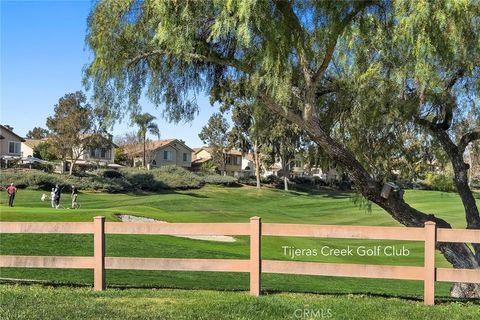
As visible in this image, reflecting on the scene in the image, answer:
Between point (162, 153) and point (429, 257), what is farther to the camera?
point (162, 153)

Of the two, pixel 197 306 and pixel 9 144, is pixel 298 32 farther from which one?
pixel 9 144

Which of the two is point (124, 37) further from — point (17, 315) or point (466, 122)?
point (466, 122)

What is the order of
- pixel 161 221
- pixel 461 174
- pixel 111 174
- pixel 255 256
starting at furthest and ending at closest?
1. pixel 111 174
2. pixel 161 221
3. pixel 461 174
4. pixel 255 256

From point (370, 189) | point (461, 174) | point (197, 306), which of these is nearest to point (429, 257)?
point (370, 189)

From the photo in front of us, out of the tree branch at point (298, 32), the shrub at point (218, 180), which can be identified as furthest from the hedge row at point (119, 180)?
the tree branch at point (298, 32)

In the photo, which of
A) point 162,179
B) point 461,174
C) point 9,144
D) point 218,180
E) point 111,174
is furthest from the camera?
point 9,144

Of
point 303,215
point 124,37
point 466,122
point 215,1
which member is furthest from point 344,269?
point 303,215

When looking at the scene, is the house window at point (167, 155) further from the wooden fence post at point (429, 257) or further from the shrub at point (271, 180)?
the wooden fence post at point (429, 257)

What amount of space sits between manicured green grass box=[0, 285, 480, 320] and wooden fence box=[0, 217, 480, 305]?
0.37m

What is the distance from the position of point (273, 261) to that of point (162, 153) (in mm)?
84886

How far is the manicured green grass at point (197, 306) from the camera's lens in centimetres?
636

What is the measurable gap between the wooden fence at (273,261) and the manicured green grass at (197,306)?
0.37m

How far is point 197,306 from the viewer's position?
6777 millimetres

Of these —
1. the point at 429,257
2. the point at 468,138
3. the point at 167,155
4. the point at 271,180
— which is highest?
the point at 167,155
